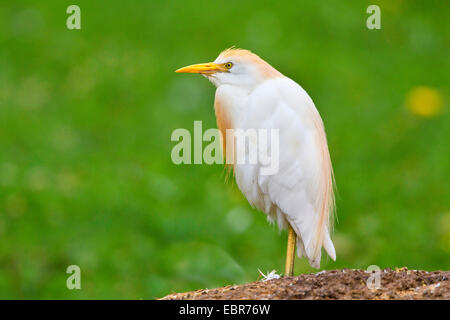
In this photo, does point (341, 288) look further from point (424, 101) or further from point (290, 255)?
point (424, 101)

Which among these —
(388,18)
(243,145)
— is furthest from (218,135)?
(388,18)

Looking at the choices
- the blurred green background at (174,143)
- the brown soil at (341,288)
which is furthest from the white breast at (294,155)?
the blurred green background at (174,143)

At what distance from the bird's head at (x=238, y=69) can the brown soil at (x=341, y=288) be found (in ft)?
3.57

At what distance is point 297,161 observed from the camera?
3.86 m

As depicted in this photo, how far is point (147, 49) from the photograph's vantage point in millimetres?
9352

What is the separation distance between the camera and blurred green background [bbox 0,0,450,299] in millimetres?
6395

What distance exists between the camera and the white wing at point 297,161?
385 cm

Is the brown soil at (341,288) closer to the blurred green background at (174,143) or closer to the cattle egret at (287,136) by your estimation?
the cattle egret at (287,136)

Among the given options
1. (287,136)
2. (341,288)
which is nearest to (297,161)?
(287,136)

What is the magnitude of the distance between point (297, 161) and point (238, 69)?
0.55 meters

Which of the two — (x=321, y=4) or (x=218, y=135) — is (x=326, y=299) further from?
(x=321, y=4)

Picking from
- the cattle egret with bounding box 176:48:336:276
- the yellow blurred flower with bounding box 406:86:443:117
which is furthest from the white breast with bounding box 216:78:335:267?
the yellow blurred flower with bounding box 406:86:443:117

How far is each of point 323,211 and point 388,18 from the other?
20.9 ft

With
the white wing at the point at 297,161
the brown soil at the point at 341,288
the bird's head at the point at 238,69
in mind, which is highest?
the bird's head at the point at 238,69
